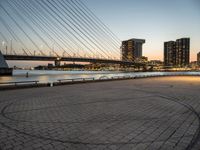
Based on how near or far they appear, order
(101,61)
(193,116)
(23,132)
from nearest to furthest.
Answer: (23,132)
(193,116)
(101,61)

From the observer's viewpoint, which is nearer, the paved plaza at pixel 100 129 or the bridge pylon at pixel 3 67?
the paved plaza at pixel 100 129

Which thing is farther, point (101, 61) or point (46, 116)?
point (101, 61)

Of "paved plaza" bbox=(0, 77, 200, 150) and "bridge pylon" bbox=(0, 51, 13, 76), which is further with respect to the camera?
"bridge pylon" bbox=(0, 51, 13, 76)

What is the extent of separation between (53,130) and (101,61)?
6881 cm

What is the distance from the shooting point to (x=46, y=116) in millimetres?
7539

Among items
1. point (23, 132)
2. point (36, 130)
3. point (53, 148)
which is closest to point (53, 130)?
point (36, 130)

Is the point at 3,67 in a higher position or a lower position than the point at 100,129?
higher

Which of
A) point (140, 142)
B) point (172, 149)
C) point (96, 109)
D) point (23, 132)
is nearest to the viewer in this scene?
point (172, 149)

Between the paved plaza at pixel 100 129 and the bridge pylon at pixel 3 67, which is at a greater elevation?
the bridge pylon at pixel 3 67

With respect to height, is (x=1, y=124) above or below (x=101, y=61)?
below

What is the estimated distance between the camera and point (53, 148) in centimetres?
460

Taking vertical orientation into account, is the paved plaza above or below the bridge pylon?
below

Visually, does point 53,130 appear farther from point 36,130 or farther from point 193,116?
point 193,116

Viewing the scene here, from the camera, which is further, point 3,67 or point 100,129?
point 3,67
